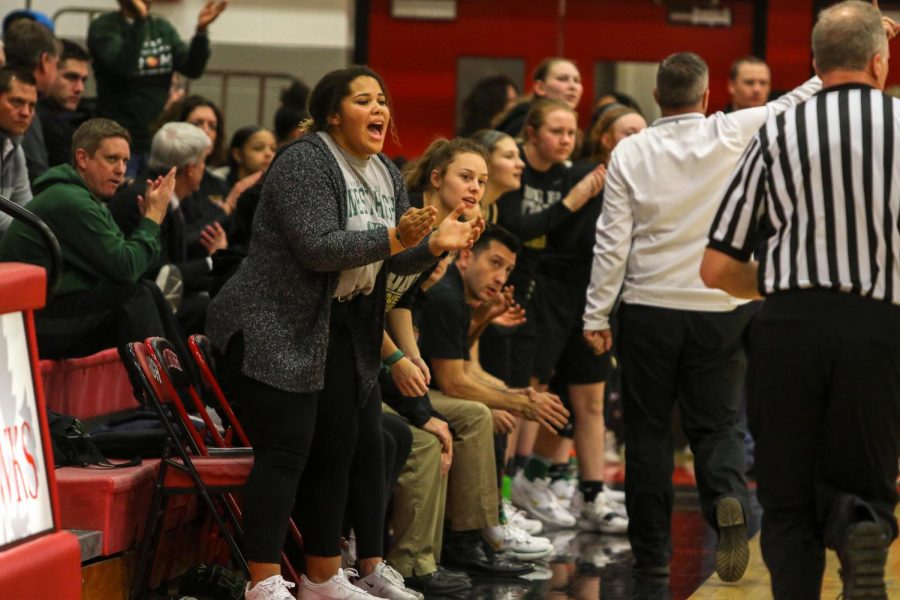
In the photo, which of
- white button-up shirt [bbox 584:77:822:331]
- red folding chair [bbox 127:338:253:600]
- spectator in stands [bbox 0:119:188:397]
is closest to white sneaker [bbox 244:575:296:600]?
red folding chair [bbox 127:338:253:600]

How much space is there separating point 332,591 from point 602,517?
2.35 m

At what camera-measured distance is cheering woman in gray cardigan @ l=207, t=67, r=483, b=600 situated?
4.42 metres

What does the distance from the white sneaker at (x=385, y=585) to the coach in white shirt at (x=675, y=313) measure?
1.24 meters

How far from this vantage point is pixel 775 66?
38.3 ft

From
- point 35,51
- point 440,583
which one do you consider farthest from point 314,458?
point 35,51

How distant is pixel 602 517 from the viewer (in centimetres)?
679

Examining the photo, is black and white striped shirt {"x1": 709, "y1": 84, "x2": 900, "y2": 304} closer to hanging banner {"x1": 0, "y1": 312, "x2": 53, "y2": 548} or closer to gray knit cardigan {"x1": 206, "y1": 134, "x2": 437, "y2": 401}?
gray knit cardigan {"x1": 206, "y1": 134, "x2": 437, "y2": 401}

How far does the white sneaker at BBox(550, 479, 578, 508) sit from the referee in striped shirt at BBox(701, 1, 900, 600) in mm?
3436

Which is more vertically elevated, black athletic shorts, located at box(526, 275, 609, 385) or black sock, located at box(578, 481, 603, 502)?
black athletic shorts, located at box(526, 275, 609, 385)

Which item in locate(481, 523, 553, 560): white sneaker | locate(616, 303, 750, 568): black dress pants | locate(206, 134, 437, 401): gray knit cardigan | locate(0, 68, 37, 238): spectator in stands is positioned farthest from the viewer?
locate(0, 68, 37, 238): spectator in stands

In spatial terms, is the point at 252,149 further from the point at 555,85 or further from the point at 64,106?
the point at 555,85

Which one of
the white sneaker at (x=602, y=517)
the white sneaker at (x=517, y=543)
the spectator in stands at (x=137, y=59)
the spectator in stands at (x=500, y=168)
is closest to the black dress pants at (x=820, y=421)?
the white sneaker at (x=517, y=543)

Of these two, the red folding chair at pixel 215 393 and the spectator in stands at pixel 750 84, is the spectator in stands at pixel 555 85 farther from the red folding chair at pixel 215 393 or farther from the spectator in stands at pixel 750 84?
the red folding chair at pixel 215 393

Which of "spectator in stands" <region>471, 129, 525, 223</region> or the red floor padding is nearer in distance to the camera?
the red floor padding
